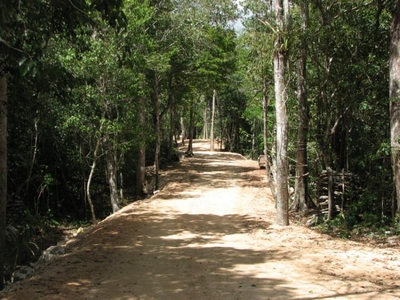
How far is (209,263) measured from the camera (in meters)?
7.23

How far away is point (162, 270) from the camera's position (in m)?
6.82

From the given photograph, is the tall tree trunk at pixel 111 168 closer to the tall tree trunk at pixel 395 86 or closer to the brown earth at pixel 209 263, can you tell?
the brown earth at pixel 209 263

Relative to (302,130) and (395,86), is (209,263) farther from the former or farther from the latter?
(302,130)

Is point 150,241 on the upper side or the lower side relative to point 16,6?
lower

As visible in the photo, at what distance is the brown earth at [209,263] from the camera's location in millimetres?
5566

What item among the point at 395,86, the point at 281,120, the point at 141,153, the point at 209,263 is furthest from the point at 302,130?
the point at 141,153

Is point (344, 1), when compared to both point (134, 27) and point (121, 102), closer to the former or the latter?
point (134, 27)

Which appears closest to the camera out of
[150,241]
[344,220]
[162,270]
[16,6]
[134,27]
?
[16,6]

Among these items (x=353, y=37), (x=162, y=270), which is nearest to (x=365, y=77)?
(x=353, y=37)

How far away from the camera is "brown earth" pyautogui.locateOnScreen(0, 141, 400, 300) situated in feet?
18.3

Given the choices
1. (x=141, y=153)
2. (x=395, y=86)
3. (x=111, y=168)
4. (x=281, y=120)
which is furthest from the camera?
(x=141, y=153)

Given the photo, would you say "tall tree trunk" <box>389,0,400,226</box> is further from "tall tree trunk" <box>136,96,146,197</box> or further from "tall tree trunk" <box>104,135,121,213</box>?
"tall tree trunk" <box>136,96,146,197</box>

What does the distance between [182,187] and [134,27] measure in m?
8.44

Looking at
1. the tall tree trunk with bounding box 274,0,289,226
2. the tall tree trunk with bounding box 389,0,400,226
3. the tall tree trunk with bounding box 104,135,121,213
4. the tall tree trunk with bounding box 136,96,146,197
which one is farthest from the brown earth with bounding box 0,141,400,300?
the tall tree trunk with bounding box 136,96,146,197
